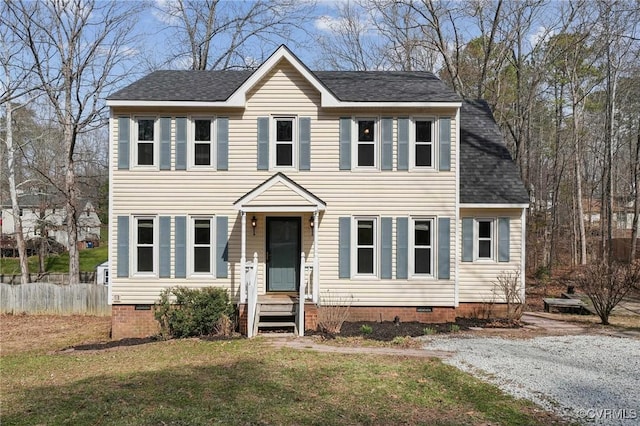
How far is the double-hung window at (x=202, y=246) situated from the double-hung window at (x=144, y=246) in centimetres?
111

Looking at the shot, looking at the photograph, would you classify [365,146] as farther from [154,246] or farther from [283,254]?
[154,246]

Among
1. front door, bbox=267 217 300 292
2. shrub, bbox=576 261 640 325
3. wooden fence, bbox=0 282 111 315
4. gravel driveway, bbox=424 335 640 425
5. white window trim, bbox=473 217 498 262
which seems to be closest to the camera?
gravel driveway, bbox=424 335 640 425

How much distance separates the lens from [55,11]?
21.5 meters

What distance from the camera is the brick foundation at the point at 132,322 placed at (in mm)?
13539

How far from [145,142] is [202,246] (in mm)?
3186

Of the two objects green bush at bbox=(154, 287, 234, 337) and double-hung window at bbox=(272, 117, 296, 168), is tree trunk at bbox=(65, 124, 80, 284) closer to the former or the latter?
green bush at bbox=(154, 287, 234, 337)

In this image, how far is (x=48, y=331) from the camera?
15.8m

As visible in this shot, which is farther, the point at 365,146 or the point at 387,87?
the point at 387,87

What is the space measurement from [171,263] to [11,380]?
5.08 meters

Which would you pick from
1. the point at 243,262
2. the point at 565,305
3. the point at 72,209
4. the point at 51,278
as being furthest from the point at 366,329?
the point at 51,278

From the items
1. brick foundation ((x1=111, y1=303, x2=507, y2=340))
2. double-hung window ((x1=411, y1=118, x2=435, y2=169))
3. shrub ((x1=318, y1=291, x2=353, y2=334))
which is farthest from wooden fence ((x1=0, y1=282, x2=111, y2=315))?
double-hung window ((x1=411, y1=118, x2=435, y2=169))

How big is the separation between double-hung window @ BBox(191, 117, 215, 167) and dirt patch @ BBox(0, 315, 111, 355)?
5.47 metres

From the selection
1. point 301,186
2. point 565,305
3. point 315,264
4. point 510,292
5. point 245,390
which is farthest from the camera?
point 565,305

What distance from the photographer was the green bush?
1223cm
